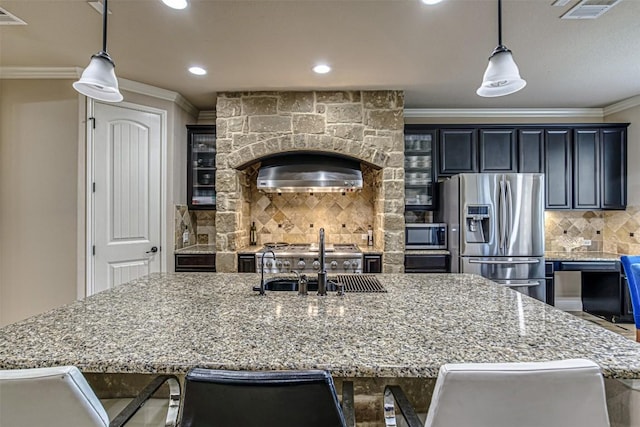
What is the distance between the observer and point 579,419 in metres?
0.84

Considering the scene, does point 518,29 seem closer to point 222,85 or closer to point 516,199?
point 516,199

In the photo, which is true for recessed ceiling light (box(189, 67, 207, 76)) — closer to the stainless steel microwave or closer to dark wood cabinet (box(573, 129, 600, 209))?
the stainless steel microwave

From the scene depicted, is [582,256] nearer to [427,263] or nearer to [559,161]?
[559,161]

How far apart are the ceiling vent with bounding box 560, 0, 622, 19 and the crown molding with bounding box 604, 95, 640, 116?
249 centimetres

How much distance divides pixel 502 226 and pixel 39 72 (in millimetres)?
4872

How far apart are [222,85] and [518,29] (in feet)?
8.94

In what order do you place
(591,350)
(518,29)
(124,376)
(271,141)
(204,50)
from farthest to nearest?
(271,141) → (204,50) → (518,29) → (124,376) → (591,350)

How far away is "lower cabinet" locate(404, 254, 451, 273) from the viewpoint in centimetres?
373

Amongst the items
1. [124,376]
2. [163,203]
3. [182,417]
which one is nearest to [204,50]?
[163,203]

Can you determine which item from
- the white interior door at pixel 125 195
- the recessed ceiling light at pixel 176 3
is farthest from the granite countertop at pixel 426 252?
the recessed ceiling light at pixel 176 3

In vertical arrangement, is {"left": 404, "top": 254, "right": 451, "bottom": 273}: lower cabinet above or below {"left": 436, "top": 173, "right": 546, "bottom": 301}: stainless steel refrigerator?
below

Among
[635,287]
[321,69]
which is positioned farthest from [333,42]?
[635,287]

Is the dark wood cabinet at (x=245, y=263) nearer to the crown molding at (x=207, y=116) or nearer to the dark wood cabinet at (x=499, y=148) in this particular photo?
the crown molding at (x=207, y=116)

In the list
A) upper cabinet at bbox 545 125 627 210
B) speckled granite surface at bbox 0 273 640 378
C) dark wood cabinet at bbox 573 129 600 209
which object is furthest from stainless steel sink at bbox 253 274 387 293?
dark wood cabinet at bbox 573 129 600 209
